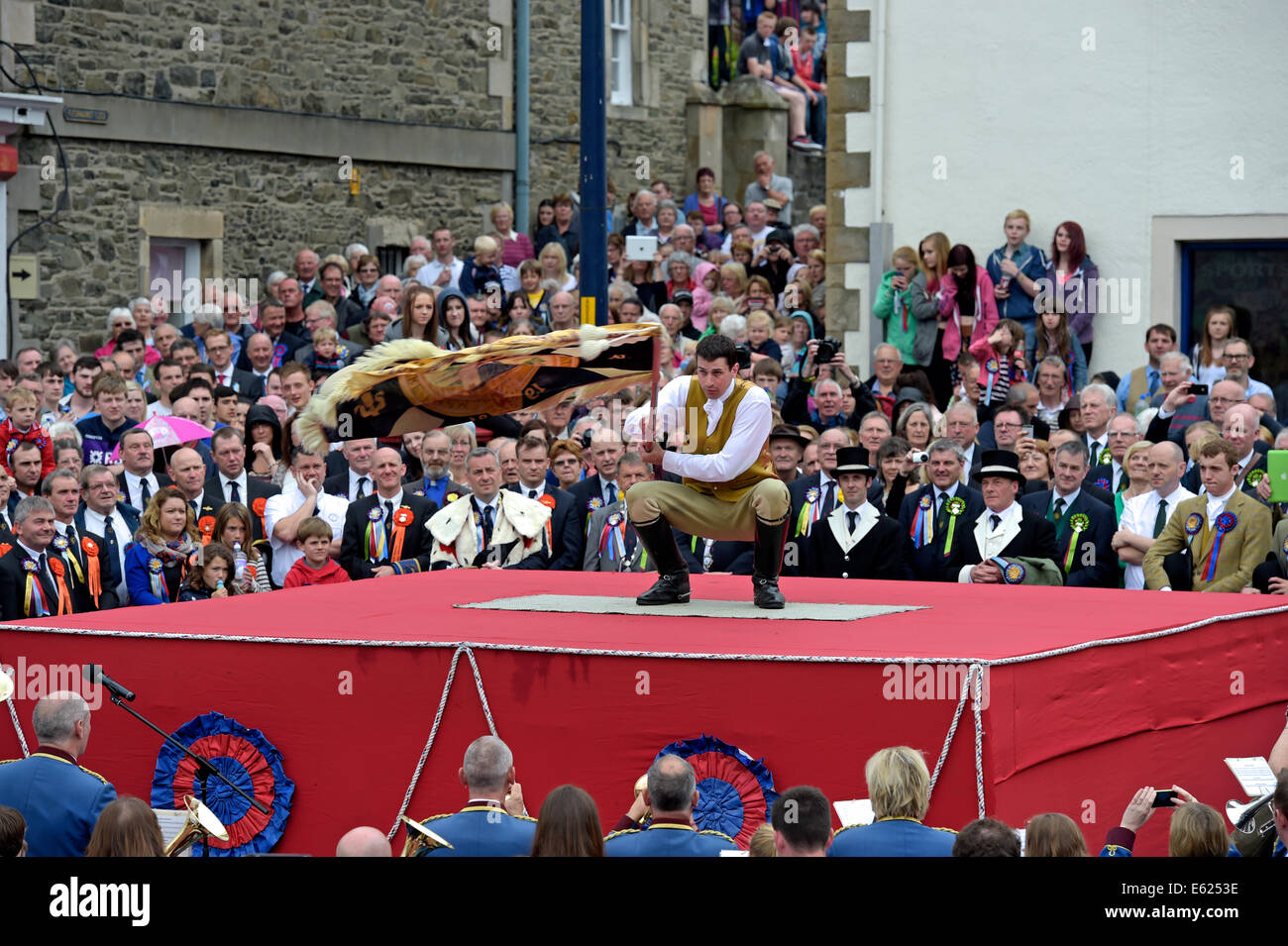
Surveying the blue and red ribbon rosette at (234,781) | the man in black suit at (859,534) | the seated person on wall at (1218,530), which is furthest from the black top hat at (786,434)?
the blue and red ribbon rosette at (234,781)

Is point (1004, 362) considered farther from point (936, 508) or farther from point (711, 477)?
point (711, 477)

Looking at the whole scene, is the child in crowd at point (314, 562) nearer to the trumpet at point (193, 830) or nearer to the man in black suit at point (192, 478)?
the man in black suit at point (192, 478)

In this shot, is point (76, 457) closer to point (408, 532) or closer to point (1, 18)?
point (408, 532)

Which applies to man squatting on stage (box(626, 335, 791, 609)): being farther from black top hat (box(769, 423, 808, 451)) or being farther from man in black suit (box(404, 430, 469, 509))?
man in black suit (box(404, 430, 469, 509))

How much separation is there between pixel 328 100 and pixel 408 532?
439 inches

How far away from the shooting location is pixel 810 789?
6.27 m

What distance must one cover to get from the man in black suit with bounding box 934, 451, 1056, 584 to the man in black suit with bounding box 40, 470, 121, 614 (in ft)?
17.0

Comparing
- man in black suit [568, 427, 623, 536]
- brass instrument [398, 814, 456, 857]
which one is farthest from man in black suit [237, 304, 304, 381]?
brass instrument [398, 814, 456, 857]

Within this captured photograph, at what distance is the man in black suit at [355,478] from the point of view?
13266 mm


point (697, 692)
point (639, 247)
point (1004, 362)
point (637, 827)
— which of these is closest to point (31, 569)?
point (697, 692)

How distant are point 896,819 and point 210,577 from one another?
6443 millimetres

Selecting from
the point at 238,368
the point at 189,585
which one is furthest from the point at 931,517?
the point at 238,368

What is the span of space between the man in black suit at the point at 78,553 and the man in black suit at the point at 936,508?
4.90m

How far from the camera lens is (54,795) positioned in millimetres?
7109
